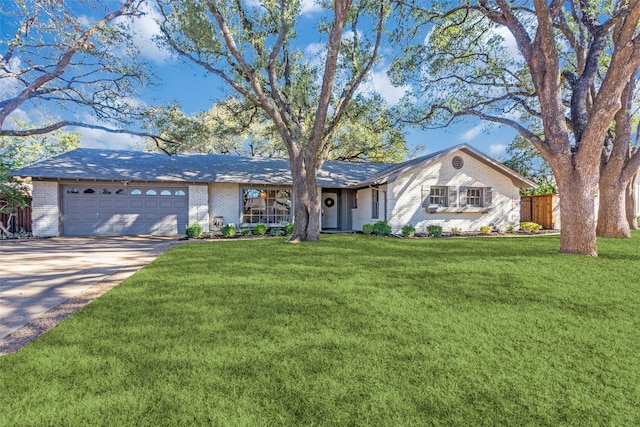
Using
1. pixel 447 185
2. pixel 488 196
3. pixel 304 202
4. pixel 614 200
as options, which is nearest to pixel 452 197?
pixel 447 185

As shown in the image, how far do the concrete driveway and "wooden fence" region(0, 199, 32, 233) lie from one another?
5.75 meters

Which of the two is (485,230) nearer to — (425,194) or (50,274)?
(425,194)

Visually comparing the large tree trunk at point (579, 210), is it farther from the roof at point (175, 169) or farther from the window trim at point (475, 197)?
the roof at point (175, 169)

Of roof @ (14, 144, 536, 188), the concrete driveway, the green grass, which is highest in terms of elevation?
roof @ (14, 144, 536, 188)

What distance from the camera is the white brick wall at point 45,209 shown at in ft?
42.3

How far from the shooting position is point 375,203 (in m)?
15.1

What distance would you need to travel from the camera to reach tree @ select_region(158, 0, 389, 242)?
9305 mm

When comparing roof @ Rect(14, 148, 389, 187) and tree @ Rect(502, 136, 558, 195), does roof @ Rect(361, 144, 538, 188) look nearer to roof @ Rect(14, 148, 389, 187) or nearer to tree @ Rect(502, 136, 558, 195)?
roof @ Rect(14, 148, 389, 187)

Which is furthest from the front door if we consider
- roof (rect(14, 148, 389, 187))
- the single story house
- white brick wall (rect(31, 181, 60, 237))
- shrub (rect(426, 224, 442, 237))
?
white brick wall (rect(31, 181, 60, 237))

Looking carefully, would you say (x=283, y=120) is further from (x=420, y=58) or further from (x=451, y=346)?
(x=451, y=346)

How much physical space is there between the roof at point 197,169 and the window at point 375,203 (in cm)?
63

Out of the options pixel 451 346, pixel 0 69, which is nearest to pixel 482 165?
pixel 451 346

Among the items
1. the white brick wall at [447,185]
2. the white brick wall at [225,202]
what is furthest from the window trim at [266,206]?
→ the white brick wall at [447,185]

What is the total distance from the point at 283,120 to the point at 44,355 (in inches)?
367
